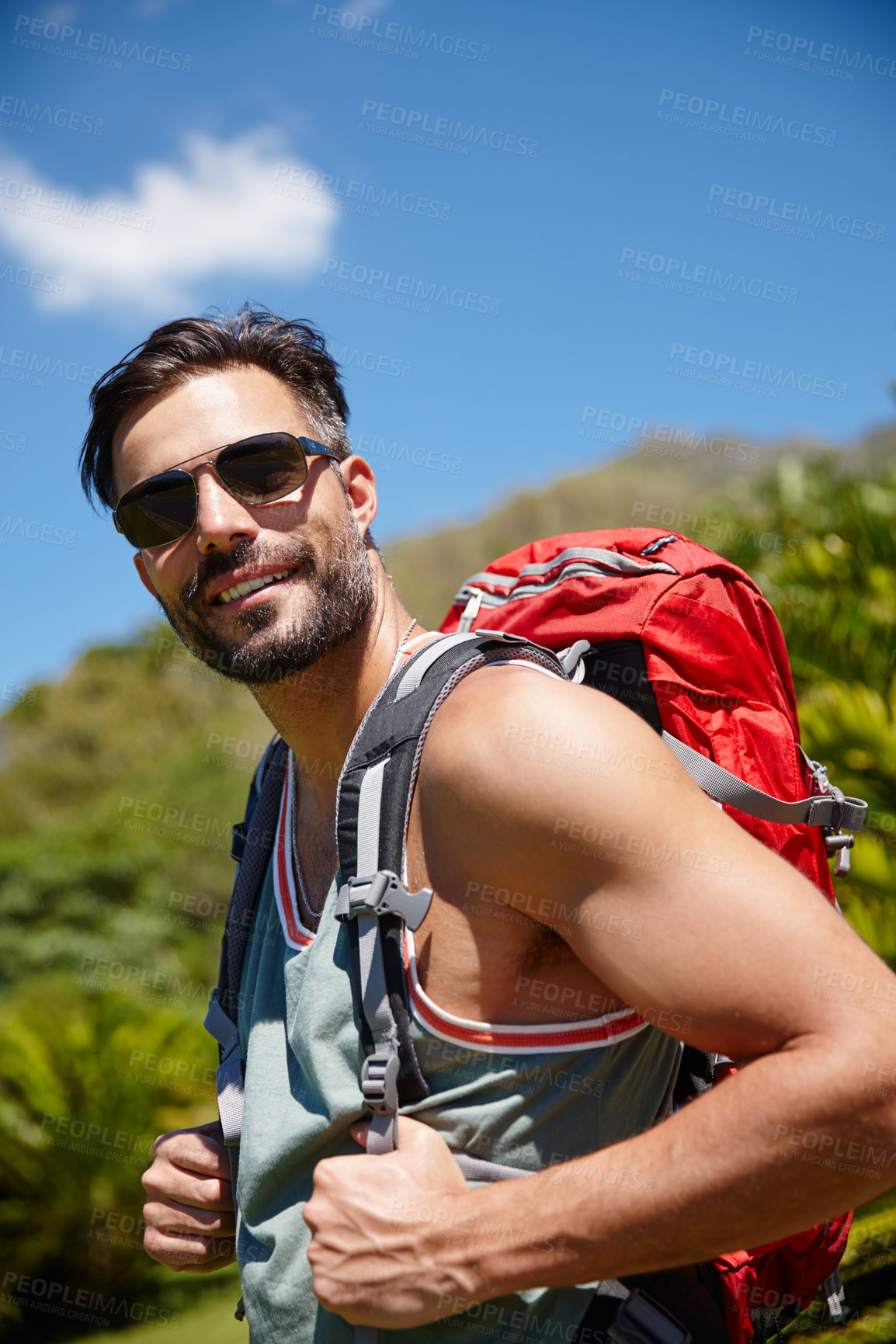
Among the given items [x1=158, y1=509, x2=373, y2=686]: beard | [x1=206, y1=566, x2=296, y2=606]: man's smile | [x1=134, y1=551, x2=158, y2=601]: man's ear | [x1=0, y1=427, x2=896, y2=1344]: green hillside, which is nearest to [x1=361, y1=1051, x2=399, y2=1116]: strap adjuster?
[x1=158, y1=509, x2=373, y2=686]: beard

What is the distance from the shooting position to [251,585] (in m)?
2.02

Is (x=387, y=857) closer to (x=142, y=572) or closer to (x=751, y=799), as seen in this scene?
(x=751, y=799)

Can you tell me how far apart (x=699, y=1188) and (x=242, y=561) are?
4.76 ft

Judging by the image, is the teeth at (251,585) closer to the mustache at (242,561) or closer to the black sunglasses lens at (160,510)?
the mustache at (242,561)

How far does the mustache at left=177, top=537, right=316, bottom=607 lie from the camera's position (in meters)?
2.03

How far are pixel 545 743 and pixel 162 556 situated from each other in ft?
4.04

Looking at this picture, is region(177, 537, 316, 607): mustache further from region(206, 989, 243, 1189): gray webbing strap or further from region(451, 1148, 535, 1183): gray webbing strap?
region(451, 1148, 535, 1183): gray webbing strap

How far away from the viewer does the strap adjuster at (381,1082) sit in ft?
4.54

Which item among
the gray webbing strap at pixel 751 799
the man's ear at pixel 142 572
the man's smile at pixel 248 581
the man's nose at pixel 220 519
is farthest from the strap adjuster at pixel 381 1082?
the man's ear at pixel 142 572

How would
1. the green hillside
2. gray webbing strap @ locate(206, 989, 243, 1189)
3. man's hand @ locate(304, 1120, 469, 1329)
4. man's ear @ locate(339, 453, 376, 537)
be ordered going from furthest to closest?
the green hillside → man's ear @ locate(339, 453, 376, 537) → gray webbing strap @ locate(206, 989, 243, 1189) → man's hand @ locate(304, 1120, 469, 1329)

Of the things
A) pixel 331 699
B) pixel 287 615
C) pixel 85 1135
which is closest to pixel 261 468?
pixel 287 615

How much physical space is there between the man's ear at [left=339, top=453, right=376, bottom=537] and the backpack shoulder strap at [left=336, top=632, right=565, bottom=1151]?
86 centimetres

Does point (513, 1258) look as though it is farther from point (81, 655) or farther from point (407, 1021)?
point (81, 655)

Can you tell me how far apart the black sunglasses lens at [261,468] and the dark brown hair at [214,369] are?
0.82 feet
